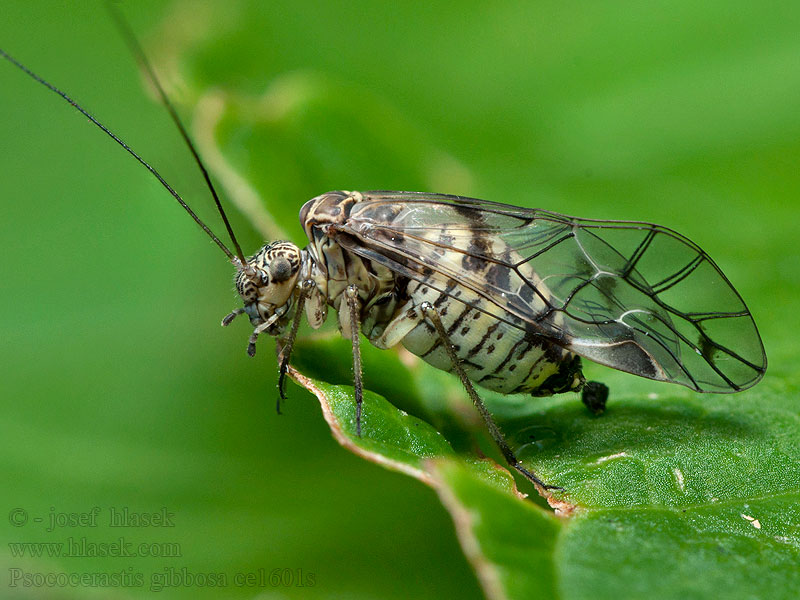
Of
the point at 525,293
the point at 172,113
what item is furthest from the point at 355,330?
the point at 172,113

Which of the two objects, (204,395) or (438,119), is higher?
(438,119)

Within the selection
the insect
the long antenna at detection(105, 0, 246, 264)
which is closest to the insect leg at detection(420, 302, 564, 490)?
the insect

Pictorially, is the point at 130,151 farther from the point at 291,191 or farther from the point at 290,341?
the point at 290,341

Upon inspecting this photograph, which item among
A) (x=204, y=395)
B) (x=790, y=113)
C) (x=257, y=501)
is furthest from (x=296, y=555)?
(x=790, y=113)

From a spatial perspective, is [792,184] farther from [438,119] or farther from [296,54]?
[296,54]

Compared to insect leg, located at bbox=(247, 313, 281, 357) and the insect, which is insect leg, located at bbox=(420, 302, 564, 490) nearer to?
the insect

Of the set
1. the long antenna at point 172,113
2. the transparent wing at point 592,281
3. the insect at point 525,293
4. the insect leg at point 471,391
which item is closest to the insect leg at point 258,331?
the insect at point 525,293

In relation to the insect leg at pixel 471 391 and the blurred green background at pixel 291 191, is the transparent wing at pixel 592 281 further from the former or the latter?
the blurred green background at pixel 291 191
